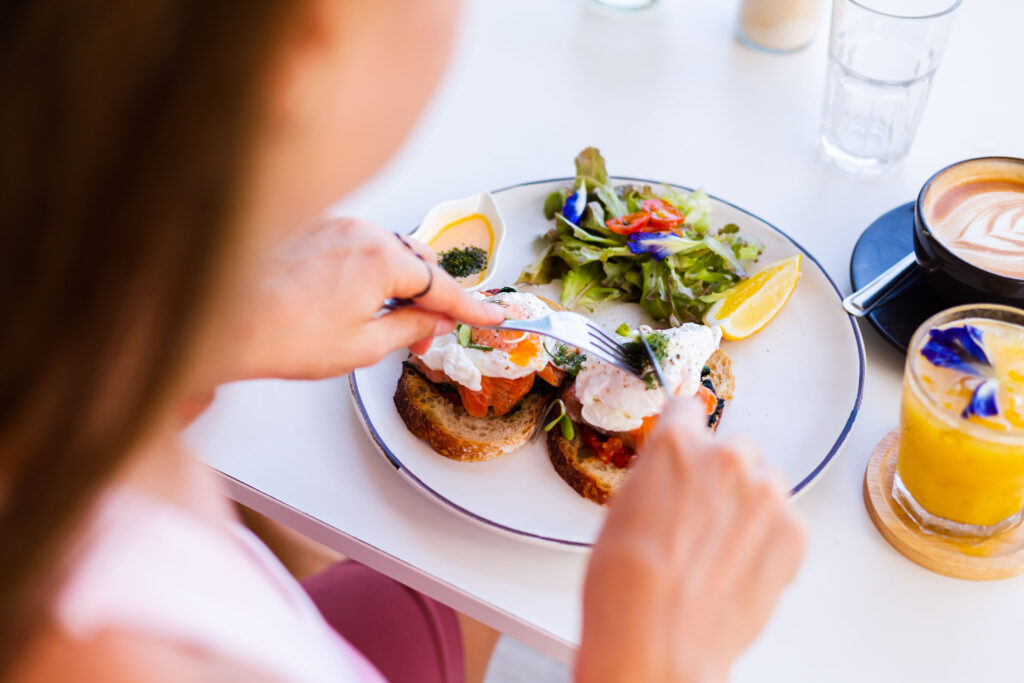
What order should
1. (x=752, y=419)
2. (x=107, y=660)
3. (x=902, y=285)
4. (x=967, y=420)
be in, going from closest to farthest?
(x=107, y=660) < (x=967, y=420) < (x=752, y=419) < (x=902, y=285)

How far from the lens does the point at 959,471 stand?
116 centimetres

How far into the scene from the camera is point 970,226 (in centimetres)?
150

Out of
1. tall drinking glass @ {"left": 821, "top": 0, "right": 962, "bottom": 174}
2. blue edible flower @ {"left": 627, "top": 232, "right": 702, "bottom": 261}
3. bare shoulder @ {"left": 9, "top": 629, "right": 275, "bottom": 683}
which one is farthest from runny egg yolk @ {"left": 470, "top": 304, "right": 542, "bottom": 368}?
tall drinking glass @ {"left": 821, "top": 0, "right": 962, "bottom": 174}

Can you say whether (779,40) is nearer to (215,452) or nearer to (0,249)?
(215,452)

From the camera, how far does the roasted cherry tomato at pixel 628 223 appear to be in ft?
5.57

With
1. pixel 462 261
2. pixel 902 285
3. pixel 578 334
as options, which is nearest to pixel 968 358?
pixel 902 285

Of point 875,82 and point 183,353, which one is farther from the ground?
point 183,353

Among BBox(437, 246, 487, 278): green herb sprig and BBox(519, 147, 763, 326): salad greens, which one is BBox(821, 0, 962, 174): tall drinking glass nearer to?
BBox(519, 147, 763, 326): salad greens

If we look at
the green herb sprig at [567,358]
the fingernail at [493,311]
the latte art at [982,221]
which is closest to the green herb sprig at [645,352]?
the green herb sprig at [567,358]

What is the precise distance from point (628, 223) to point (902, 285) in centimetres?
51

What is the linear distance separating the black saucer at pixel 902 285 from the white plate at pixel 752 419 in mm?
64

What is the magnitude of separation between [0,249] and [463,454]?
0.93 m

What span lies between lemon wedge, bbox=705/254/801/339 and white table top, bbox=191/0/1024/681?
0.16 m

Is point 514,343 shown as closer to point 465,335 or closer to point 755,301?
point 465,335
